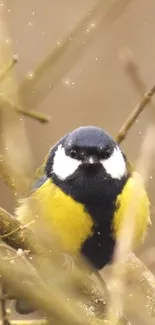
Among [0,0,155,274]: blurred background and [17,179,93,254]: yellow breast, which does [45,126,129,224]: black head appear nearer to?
[17,179,93,254]: yellow breast

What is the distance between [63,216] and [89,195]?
4.9 inches

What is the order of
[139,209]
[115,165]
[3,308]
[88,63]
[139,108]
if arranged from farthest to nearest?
[88,63], [115,165], [139,209], [139,108], [3,308]

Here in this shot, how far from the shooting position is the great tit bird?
186 centimetres

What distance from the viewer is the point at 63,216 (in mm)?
1830

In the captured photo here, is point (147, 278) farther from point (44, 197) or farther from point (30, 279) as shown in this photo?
point (30, 279)

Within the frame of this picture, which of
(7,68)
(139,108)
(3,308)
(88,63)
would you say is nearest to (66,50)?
(7,68)

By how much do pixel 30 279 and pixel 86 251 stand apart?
3.07 feet

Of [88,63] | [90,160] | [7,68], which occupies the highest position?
[7,68]

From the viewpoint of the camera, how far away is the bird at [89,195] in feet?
6.11

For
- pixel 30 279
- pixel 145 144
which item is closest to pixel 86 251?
pixel 145 144

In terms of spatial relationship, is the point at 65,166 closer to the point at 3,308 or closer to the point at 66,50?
the point at 66,50

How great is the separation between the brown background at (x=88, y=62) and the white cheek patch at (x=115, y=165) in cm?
87

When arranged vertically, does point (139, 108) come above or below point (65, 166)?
above

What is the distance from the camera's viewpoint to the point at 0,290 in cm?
133
